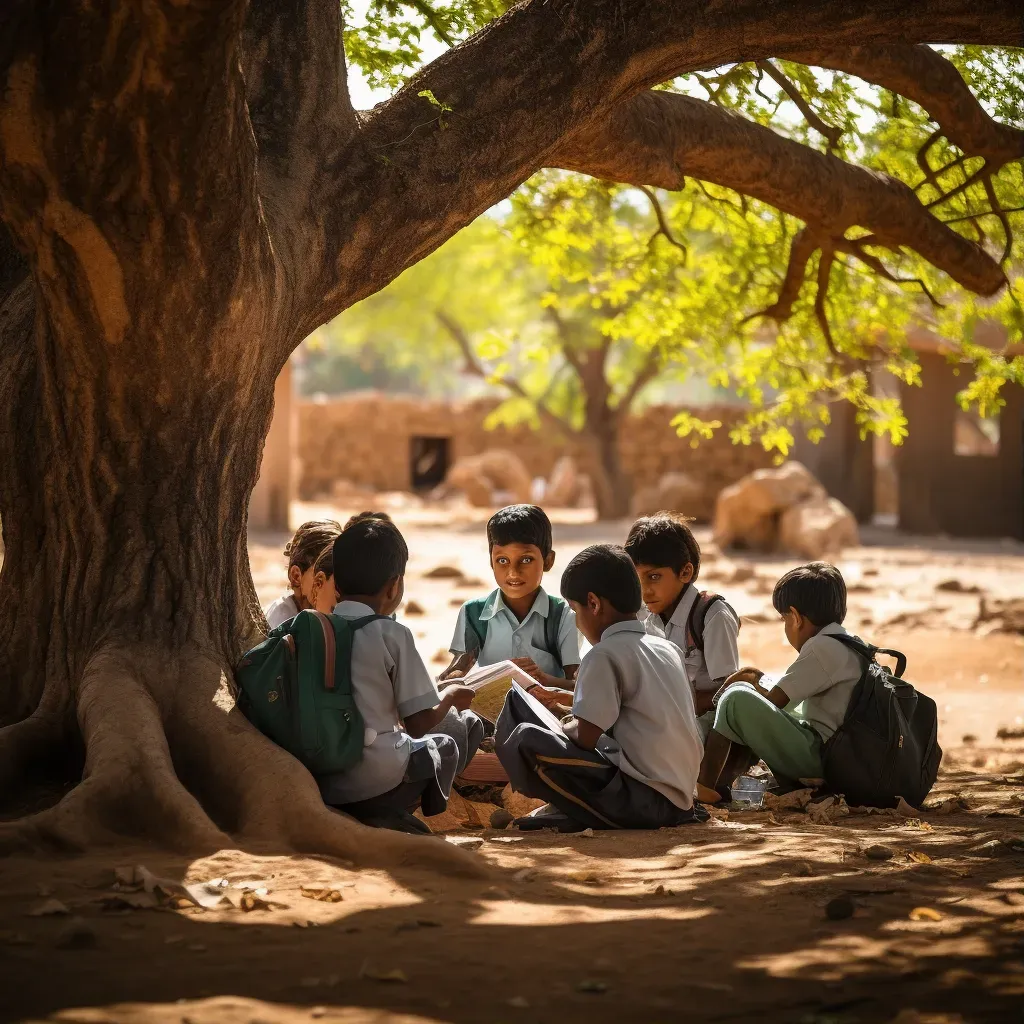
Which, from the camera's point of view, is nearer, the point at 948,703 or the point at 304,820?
the point at 304,820

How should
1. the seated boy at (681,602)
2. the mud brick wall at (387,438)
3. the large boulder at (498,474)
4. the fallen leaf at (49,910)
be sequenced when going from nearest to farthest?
the fallen leaf at (49,910) → the seated boy at (681,602) → the large boulder at (498,474) → the mud brick wall at (387,438)

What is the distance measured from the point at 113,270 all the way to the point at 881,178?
14.7 feet

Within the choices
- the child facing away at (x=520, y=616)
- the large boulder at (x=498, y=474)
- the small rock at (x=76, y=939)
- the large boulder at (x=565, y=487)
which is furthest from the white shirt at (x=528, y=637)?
the large boulder at (x=565, y=487)

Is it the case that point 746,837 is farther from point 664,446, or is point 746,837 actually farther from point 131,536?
point 664,446

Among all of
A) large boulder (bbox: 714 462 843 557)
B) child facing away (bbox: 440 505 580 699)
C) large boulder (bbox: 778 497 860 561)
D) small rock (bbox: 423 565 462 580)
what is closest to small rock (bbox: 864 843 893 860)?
child facing away (bbox: 440 505 580 699)

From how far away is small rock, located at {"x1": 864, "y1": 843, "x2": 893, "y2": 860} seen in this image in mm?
3406

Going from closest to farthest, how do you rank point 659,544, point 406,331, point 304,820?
point 304,820, point 659,544, point 406,331

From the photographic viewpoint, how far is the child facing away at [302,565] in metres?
4.70

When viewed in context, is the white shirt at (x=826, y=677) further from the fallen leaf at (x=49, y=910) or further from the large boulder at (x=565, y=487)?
the large boulder at (x=565, y=487)

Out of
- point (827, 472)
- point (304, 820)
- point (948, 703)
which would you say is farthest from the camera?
point (827, 472)

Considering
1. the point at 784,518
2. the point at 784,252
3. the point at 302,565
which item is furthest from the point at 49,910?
the point at 784,518

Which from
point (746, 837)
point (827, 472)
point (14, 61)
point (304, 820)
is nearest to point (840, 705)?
point (746, 837)

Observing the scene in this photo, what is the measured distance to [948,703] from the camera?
7.44 metres

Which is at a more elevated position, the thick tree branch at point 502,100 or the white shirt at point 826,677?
the thick tree branch at point 502,100
